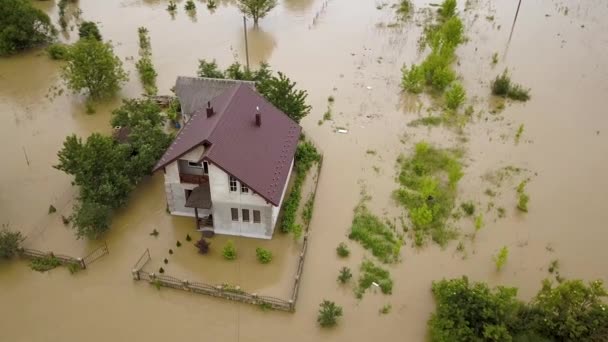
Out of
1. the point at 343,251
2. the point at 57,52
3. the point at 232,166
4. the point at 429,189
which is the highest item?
the point at 232,166

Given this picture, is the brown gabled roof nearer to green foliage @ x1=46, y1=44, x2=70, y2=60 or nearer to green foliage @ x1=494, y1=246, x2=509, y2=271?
green foliage @ x1=494, y1=246, x2=509, y2=271

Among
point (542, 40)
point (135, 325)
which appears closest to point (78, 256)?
point (135, 325)

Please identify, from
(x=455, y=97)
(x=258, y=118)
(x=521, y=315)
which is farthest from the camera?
(x=455, y=97)

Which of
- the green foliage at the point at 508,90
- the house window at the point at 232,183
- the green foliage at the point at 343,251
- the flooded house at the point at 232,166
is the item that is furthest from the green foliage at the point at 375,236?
the green foliage at the point at 508,90

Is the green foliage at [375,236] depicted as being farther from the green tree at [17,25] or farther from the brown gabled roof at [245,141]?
the green tree at [17,25]

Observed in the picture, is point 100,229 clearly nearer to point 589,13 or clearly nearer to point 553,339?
point 553,339

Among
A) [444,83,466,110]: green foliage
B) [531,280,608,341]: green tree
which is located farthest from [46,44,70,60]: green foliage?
[531,280,608,341]: green tree

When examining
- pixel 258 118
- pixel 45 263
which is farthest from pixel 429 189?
pixel 45 263

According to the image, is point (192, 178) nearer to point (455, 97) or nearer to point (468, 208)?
point (468, 208)
